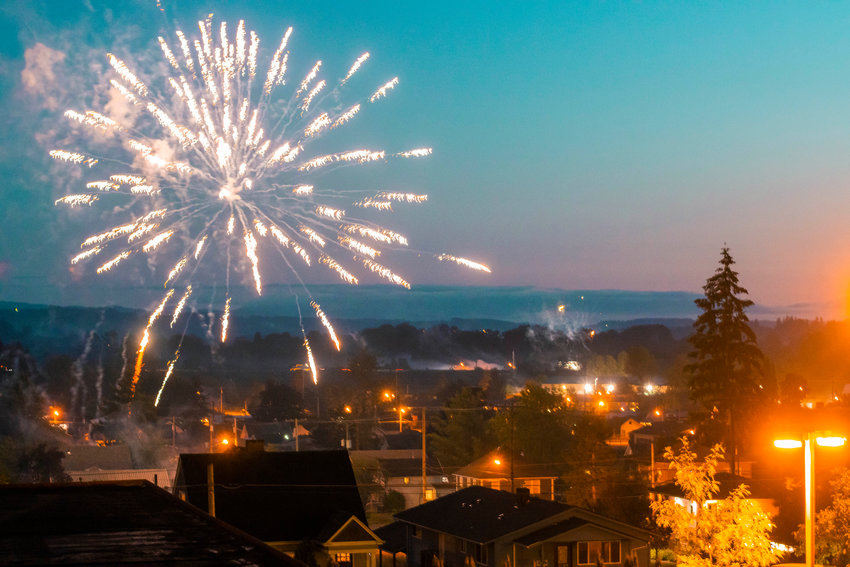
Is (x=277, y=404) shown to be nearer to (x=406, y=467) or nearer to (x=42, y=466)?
(x=406, y=467)

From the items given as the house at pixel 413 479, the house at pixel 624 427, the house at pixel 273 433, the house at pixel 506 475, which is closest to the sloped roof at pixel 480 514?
the house at pixel 506 475

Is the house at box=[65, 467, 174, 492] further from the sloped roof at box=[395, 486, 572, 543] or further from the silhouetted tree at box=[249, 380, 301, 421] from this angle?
the silhouetted tree at box=[249, 380, 301, 421]

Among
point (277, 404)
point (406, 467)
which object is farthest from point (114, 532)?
point (277, 404)

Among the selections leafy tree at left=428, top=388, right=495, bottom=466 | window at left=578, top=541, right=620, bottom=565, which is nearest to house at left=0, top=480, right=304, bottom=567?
window at left=578, top=541, right=620, bottom=565

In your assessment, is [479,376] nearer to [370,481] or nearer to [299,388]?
[299,388]

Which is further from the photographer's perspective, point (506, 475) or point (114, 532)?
point (506, 475)

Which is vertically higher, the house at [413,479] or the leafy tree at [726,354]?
the leafy tree at [726,354]

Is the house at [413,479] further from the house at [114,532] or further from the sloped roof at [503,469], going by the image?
the house at [114,532]
